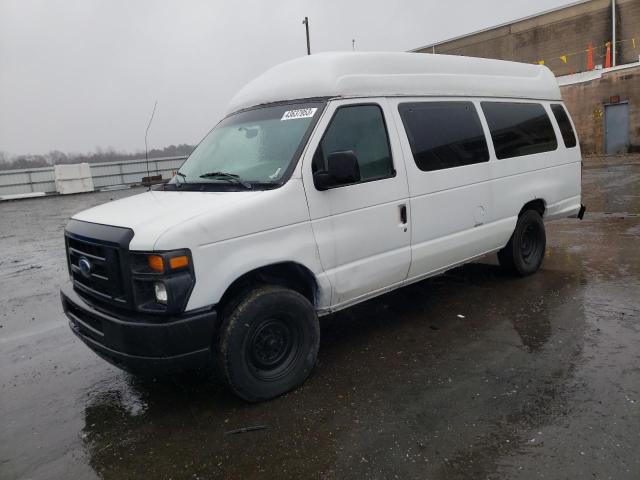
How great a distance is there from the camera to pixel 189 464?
296 centimetres

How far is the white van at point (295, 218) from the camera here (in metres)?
3.16

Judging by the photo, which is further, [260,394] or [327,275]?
[327,275]

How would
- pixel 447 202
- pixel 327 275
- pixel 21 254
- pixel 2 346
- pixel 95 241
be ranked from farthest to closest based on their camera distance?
1. pixel 21 254
2. pixel 2 346
3. pixel 447 202
4. pixel 327 275
5. pixel 95 241

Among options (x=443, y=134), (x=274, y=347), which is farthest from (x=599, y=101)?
(x=274, y=347)

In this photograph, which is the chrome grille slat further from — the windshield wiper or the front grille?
the windshield wiper

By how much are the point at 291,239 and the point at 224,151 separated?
121 cm

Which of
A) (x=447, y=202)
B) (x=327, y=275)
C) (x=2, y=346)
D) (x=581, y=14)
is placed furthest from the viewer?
(x=581, y=14)

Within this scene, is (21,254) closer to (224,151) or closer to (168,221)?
(224,151)

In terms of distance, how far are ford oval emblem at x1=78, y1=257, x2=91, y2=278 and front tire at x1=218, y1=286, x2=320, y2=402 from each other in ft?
3.48

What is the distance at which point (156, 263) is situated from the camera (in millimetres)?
3043

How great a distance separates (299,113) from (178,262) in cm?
164

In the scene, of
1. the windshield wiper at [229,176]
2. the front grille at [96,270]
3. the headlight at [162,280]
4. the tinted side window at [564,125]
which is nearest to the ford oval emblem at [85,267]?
the front grille at [96,270]

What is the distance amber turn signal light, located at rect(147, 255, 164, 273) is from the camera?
9.93ft

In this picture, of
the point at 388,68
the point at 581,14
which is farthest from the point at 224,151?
the point at 581,14
